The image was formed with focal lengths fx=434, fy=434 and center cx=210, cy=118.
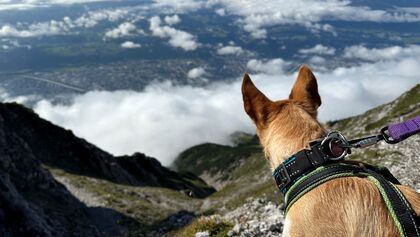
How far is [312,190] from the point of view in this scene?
409 cm

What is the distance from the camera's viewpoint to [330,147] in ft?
13.7

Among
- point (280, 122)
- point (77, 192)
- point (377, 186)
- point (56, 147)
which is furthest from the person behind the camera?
point (56, 147)

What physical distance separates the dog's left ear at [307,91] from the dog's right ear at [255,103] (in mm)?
558

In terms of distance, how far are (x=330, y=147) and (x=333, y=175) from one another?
27 centimetres

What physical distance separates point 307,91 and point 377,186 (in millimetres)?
1519

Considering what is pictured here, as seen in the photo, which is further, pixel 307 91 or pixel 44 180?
pixel 44 180

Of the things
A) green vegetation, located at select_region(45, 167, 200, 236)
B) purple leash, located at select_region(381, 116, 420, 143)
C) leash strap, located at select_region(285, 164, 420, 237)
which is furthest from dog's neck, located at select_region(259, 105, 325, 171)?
green vegetation, located at select_region(45, 167, 200, 236)

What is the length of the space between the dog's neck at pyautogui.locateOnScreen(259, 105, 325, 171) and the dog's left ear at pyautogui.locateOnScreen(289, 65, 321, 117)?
244mm

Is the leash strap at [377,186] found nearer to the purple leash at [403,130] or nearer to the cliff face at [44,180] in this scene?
the purple leash at [403,130]

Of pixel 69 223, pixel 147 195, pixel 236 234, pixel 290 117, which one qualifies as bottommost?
pixel 147 195

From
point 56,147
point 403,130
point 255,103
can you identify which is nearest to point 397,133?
point 403,130

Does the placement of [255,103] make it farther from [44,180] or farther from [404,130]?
[44,180]

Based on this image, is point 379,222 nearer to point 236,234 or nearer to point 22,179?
point 236,234

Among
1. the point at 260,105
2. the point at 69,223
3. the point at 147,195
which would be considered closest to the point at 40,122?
the point at 147,195
